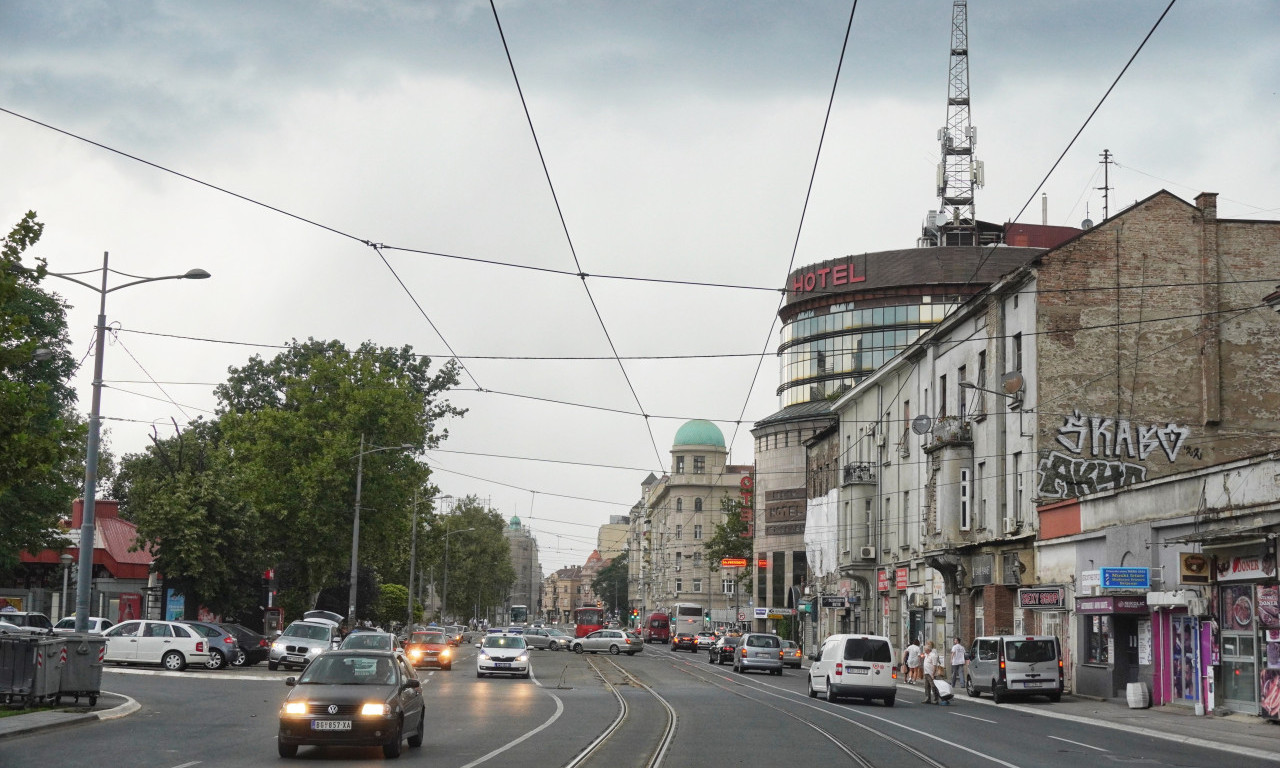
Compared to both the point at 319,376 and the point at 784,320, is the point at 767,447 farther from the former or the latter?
the point at 319,376

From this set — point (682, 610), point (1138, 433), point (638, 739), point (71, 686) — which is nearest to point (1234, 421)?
point (1138, 433)

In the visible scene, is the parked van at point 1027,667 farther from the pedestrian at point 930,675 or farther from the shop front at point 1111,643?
the pedestrian at point 930,675

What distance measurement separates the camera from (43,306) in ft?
157

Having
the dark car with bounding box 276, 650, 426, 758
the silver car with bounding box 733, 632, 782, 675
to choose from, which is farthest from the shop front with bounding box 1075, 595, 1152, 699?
the dark car with bounding box 276, 650, 426, 758

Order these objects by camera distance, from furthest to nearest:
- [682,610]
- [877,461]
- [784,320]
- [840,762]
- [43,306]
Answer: [784,320]
[682,610]
[877,461]
[43,306]
[840,762]

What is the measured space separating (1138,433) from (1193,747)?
70.4 ft

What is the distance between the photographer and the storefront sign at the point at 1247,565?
27.3 m

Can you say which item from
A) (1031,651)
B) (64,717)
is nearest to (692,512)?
(1031,651)

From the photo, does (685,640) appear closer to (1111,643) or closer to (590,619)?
(590,619)

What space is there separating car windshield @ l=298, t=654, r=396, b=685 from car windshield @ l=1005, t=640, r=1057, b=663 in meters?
22.7

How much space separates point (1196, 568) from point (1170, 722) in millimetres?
3992

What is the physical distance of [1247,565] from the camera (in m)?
28.4

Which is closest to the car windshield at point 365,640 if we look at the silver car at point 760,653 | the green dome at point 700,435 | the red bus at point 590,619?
the silver car at point 760,653

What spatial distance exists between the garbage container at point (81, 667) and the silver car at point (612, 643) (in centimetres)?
5335
